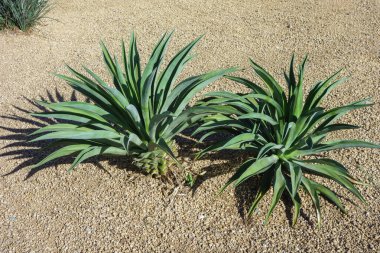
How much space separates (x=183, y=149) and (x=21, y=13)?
10.6ft

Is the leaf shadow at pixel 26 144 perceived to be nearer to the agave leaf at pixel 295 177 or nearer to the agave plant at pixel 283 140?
the agave plant at pixel 283 140

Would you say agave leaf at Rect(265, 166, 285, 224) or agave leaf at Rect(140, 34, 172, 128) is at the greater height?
agave leaf at Rect(140, 34, 172, 128)

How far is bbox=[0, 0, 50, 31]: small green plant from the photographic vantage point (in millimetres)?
5573

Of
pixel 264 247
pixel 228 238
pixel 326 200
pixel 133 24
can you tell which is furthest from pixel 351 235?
pixel 133 24

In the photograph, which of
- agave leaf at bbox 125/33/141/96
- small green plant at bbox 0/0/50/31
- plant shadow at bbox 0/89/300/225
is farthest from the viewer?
small green plant at bbox 0/0/50/31

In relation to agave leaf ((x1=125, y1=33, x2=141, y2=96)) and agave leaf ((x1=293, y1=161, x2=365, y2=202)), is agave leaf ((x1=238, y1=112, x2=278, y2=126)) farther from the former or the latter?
agave leaf ((x1=125, y1=33, x2=141, y2=96))

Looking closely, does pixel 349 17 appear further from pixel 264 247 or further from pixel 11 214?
pixel 11 214

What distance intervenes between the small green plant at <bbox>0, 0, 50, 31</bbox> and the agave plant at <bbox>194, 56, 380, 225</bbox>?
→ 3470 millimetres

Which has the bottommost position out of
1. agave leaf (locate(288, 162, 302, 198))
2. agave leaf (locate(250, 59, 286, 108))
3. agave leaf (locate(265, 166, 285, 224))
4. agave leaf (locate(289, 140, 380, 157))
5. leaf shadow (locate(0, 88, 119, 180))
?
leaf shadow (locate(0, 88, 119, 180))

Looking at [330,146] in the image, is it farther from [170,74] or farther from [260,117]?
[170,74]

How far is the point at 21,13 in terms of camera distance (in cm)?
561

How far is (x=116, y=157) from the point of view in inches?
145

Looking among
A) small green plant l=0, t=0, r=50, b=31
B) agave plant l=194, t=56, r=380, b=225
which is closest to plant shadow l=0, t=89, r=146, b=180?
agave plant l=194, t=56, r=380, b=225

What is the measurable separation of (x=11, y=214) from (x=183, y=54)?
1767 millimetres
